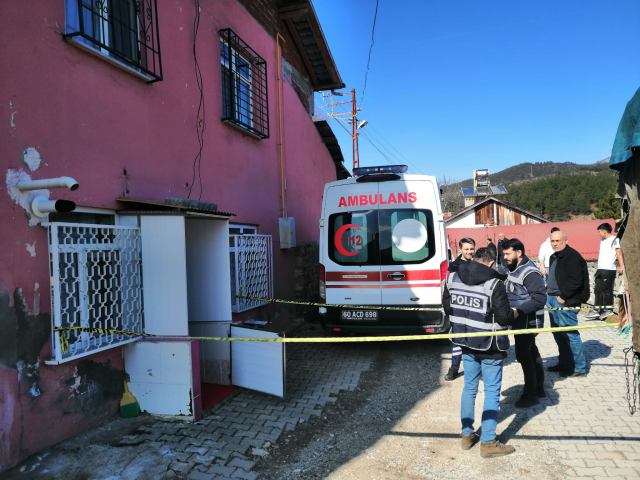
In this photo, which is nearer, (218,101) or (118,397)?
(118,397)

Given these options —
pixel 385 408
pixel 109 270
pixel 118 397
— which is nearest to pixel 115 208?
pixel 109 270

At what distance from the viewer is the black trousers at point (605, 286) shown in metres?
8.30

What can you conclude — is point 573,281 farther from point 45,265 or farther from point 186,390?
point 45,265

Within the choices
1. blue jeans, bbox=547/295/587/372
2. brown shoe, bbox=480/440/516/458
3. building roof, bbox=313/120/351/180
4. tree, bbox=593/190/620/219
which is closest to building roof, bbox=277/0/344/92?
building roof, bbox=313/120/351/180

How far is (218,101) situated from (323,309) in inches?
143

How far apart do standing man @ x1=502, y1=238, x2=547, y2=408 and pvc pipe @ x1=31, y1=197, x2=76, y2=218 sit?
13.3ft

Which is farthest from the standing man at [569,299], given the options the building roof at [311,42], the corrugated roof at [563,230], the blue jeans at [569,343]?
the corrugated roof at [563,230]

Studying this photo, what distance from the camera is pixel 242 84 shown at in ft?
25.6

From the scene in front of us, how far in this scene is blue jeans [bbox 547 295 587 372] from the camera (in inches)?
206

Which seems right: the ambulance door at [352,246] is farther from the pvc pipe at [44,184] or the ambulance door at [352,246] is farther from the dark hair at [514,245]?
the pvc pipe at [44,184]

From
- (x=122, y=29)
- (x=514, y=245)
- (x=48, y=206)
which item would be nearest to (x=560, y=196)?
(x=514, y=245)

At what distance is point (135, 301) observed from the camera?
14.5 ft

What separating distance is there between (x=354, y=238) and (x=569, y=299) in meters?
2.94

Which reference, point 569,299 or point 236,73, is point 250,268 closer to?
point 236,73
